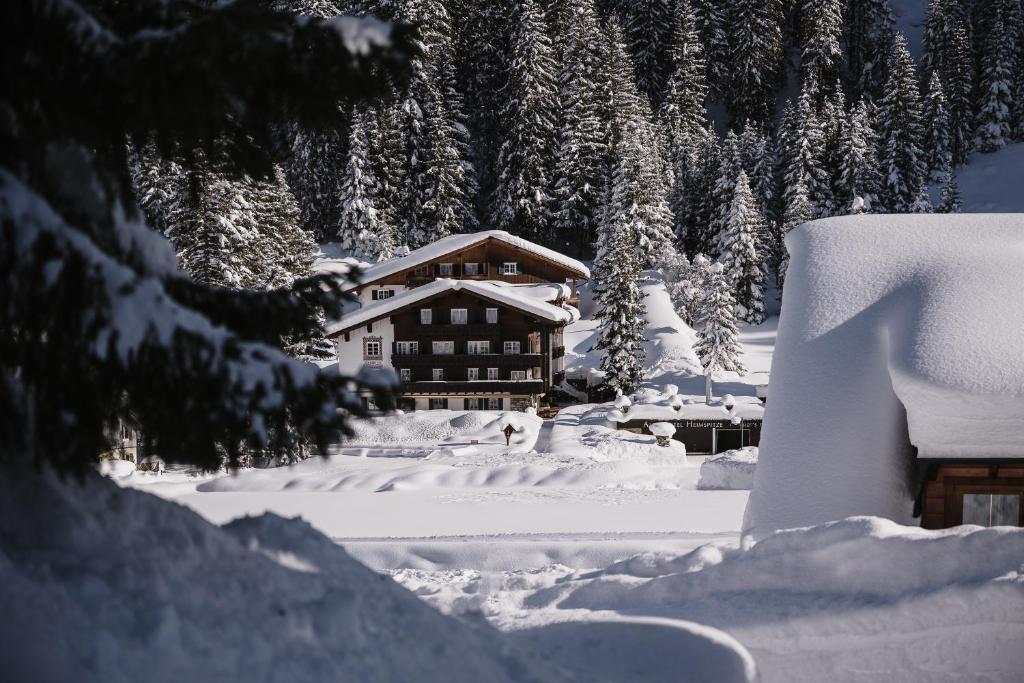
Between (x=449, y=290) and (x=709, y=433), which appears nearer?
(x=709, y=433)

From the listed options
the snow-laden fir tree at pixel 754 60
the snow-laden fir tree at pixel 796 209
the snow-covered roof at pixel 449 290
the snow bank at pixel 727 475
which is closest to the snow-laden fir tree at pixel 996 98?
the snow-laden fir tree at pixel 754 60

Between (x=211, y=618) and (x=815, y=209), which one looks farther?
(x=815, y=209)

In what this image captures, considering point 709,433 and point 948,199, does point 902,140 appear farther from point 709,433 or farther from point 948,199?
point 709,433

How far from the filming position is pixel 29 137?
137 inches

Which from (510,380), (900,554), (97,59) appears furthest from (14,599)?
(510,380)

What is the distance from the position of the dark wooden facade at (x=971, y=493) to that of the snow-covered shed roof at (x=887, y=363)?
29 centimetres

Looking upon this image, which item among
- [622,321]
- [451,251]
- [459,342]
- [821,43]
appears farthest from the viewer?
[821,43]

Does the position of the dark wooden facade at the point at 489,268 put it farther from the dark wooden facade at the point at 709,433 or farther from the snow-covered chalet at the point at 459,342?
the dark wooden facade at the point at 709,433

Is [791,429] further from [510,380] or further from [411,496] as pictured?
[510,380]

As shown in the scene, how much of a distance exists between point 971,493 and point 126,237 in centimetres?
1003

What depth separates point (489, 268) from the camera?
4628 centimetres

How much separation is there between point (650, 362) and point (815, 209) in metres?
21.0

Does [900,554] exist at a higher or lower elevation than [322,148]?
lower

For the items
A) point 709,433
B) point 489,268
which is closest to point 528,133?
point 489,268
